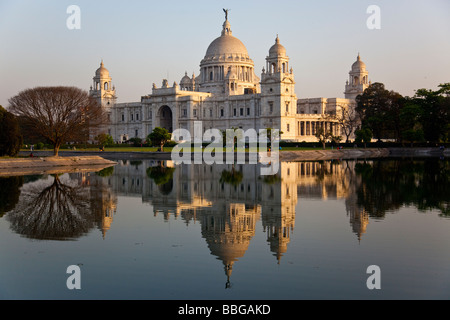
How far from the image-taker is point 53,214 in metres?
18.0

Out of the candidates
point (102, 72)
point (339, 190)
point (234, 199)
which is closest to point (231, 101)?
point (102, 72)

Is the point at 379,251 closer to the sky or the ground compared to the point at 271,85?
closer to the ground

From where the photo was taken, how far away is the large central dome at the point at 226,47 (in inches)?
4058

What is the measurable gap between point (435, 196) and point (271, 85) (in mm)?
65578

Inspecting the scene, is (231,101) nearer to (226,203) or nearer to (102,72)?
(102,72)

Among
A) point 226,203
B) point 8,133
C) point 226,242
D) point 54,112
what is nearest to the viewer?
point 226,242

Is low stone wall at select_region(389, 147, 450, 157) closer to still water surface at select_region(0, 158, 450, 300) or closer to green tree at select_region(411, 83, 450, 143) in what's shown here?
green tree at select_region(411, 83, 450, 143)

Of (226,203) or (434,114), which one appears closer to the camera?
(226,203)

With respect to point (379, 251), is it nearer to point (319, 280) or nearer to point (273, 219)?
point (319, 280)

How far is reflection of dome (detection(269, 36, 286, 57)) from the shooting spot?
84688mm

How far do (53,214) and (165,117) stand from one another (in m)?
85.6

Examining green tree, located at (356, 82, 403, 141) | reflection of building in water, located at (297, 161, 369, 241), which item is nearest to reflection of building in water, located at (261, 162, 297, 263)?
reflection of building in water, located at (297, 161, 369, 241)
